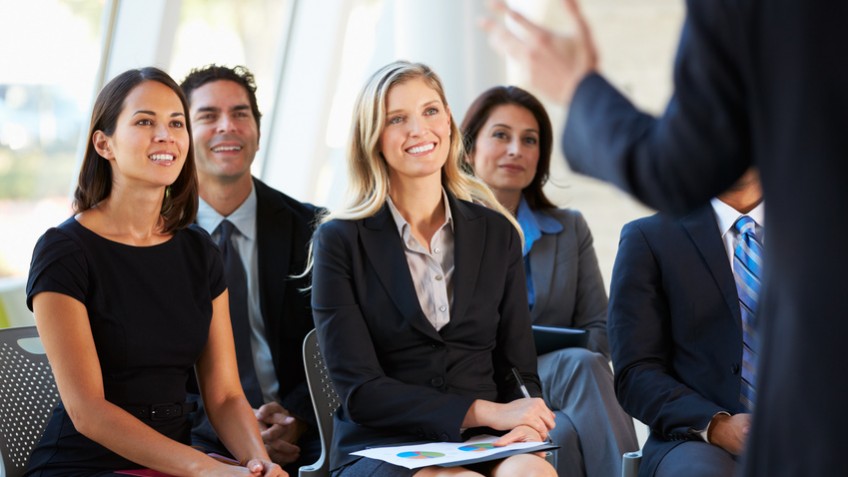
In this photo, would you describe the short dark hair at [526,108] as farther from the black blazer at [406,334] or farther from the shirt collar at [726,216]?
the shirt collar at [726,216]

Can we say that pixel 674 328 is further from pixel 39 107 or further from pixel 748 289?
pixel 39 107

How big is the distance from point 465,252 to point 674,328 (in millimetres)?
590

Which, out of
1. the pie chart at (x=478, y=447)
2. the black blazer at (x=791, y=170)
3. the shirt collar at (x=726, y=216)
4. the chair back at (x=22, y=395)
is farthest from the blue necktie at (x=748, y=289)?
the chair back at (x=22, y=395)

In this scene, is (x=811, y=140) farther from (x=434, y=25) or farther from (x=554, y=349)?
(x=434, y=25)

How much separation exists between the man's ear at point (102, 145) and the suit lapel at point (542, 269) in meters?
1.66

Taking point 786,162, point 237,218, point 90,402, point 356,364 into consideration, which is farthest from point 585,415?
point 786,162

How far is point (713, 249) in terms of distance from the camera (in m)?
2.63

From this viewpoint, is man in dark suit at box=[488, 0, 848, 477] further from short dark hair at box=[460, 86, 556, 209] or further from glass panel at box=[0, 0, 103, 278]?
glass panel at box=[0, 0, 103, 278]

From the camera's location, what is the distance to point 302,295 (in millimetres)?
3350

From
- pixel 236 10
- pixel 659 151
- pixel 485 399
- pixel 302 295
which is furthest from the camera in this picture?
pixel 236 10

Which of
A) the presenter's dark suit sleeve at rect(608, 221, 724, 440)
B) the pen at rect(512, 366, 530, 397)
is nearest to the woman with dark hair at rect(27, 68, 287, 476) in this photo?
the pen at rect(512, 366, 530, 397)

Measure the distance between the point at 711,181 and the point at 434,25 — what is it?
4133mm

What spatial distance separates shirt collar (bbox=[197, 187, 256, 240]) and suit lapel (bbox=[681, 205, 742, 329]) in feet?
4.71

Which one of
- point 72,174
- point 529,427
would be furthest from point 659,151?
point 72,174
